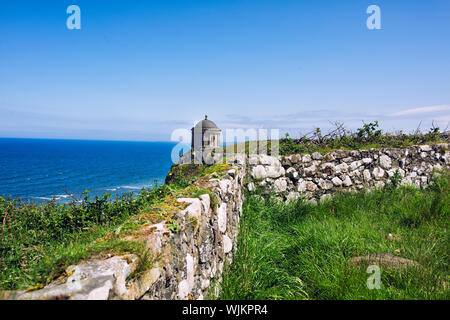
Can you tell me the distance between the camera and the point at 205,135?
39.5ft

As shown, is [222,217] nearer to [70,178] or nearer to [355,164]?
[355,164]

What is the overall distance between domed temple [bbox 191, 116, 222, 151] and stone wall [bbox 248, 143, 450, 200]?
4.83 metres

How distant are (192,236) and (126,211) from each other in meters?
2.08

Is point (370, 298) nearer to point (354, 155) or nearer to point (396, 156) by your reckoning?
point (354, 155)

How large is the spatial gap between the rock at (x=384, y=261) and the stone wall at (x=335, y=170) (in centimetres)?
372

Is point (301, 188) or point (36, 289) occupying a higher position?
point (36, 289)

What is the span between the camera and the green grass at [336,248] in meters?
3.07

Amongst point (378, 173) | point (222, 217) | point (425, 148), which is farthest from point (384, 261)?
point (425, 148)

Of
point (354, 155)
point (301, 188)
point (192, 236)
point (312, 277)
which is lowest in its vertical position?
point (312, 277)

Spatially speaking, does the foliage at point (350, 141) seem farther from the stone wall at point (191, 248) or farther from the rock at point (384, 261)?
the rock at point (384, 261)

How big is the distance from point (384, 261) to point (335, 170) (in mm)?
4860

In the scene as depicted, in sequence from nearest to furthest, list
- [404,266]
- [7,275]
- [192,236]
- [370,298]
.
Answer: [7,275], [192,236], [370,298], [404,266]

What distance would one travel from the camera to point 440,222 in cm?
528
